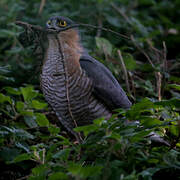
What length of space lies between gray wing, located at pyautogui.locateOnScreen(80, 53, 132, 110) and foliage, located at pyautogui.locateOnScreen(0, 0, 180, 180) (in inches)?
8.7

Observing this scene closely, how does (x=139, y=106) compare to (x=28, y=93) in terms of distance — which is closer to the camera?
(x=139, y=106)

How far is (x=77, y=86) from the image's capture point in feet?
11.0

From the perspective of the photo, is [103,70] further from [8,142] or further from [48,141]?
[8,142]

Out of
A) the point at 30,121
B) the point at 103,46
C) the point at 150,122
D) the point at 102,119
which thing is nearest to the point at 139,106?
the point at 150,122

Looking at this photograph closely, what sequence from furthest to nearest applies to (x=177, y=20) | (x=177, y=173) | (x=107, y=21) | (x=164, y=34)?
(x=177, y=20)
(x=164, y=34)
(x=107, y=21)
(x=177, y=173)

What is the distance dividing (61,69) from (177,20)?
4.57m

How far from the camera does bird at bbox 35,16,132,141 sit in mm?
3367

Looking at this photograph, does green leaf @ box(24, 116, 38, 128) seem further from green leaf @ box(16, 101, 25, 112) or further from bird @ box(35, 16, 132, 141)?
bird @ box(35, 16, 132, 141)

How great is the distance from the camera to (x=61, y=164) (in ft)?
7.27

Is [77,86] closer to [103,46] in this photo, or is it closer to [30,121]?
[30,121]

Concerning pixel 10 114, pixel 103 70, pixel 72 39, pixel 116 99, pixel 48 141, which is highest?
pixel 72 39

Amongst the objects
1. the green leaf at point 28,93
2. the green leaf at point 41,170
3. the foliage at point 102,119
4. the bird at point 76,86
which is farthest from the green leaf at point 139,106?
the green leaf at point 28,93

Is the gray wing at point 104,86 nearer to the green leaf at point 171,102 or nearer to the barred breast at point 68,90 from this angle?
the barred breast at point 68,90

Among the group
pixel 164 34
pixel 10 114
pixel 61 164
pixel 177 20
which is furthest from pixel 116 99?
pixel 177 20
